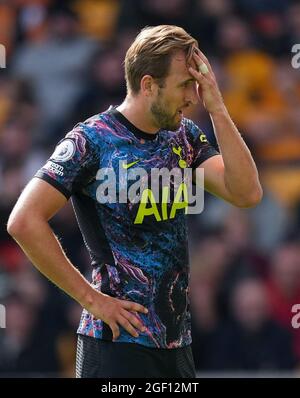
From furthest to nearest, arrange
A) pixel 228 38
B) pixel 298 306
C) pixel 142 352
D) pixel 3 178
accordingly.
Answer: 1. pixel 228 38
2. pixel 3 178
3. pixel 298 306
4. pixel 142 352

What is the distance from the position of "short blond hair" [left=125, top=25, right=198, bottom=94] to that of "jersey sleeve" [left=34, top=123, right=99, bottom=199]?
1.09 ft

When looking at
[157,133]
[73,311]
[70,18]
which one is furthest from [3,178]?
[157,133]

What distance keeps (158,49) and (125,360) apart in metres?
1.16

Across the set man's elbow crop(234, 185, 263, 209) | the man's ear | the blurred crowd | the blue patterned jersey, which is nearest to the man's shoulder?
the blue patterned jersey

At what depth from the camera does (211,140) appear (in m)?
8.07

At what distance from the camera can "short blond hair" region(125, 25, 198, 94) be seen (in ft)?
14.0

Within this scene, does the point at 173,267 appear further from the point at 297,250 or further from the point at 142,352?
the point at 297,250

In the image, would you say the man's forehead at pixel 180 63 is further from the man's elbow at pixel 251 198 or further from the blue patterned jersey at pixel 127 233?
the man's elbow at pixel 251 198

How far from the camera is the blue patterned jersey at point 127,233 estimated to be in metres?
4.22

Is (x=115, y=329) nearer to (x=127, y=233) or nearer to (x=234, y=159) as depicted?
(x=127, y=233)

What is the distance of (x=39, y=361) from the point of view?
728 centimetres

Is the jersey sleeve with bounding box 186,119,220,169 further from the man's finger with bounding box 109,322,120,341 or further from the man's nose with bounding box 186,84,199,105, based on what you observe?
the man's finger with bounding box 109,322,120,341

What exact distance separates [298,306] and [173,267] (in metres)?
3.09

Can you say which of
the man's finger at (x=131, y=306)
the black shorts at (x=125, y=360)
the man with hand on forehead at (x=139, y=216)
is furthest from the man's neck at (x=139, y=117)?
the black shorts at (x=125, y=360)
